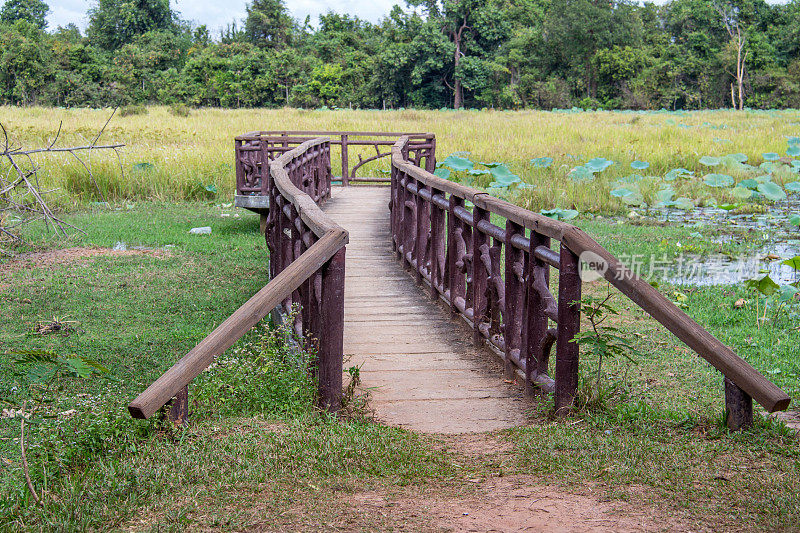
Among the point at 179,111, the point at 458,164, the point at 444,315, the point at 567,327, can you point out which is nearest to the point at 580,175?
the point at 458,164

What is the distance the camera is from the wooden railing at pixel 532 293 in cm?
344

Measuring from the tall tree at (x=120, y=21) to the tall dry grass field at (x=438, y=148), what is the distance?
30.5 m

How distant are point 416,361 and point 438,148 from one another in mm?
14965

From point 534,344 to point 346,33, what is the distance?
53793 millimetres

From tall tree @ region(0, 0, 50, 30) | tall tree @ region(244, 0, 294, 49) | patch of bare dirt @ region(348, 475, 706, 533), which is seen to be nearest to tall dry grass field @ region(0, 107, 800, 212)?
patch of bare dirt @ region(348, 475, 706, 533)

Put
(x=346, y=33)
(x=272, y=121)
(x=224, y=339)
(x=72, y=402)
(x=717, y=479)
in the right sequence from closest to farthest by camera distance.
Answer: (x=717, y=479), (x=224, y=339), (x=72, y=402), (x=272, y=121), (x=346, y=33)

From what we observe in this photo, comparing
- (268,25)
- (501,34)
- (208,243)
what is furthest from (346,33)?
(208,243)

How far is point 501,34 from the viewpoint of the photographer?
48.5 meters

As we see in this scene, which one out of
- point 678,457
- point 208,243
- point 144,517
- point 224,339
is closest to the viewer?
point 144,517

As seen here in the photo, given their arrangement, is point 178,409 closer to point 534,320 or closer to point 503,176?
point 534,320

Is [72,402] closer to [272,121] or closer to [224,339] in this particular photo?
[224,339]

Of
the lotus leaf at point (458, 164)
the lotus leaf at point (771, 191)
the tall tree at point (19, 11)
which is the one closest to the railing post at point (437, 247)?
the lotus leaf at point (458, 164)

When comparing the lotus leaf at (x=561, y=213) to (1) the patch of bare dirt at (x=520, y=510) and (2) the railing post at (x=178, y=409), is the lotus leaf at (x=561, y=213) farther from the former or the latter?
(1) the patch of bare dirt at (x=520, y=510)

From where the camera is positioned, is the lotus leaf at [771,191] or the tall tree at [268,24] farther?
the tall tree at [268,24]
